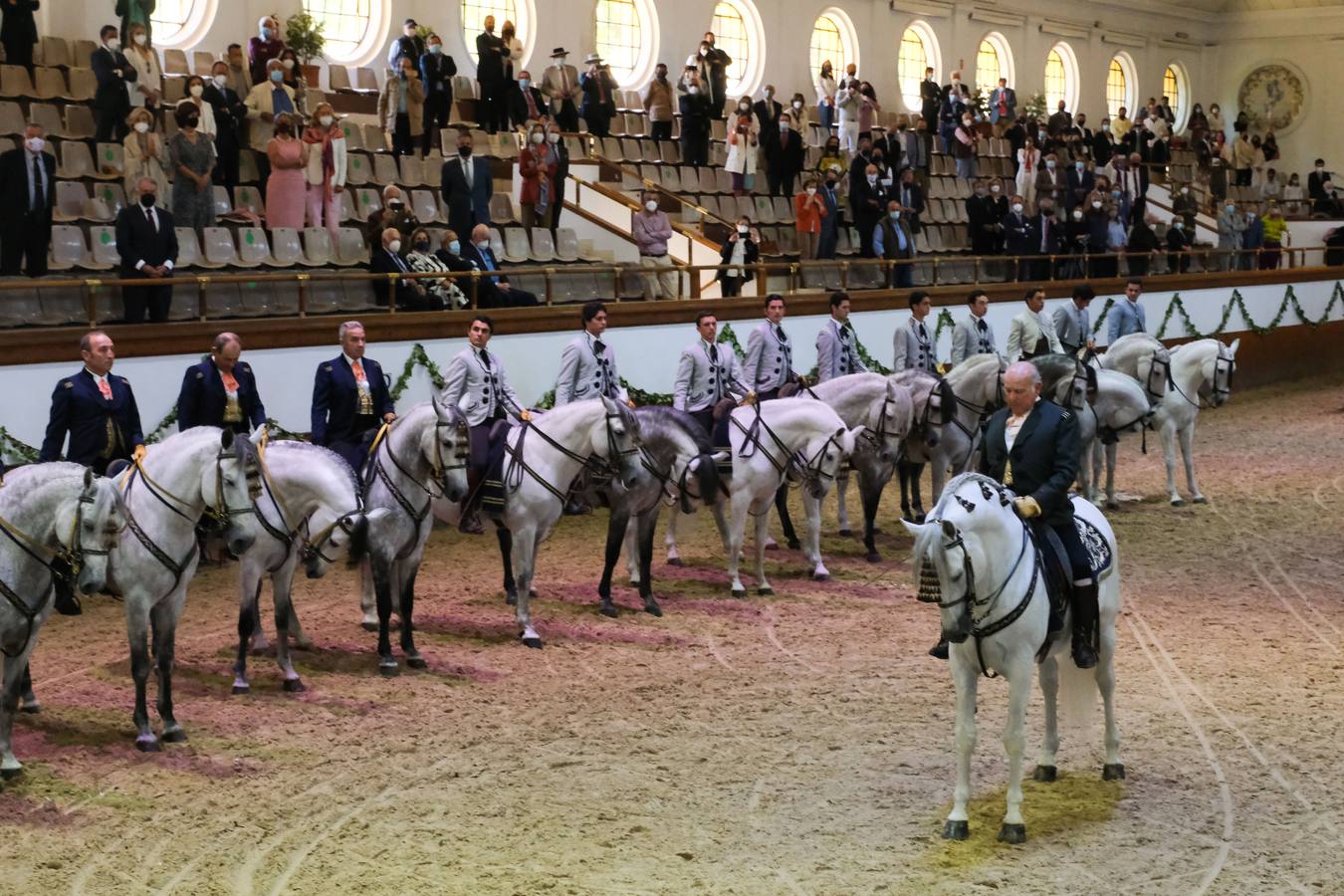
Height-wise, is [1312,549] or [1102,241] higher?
[1102,241]

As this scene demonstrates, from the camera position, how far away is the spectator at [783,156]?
23.9 meters

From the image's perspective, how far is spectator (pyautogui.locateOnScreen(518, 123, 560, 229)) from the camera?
61.1 ft

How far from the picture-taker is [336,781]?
8.15 meters

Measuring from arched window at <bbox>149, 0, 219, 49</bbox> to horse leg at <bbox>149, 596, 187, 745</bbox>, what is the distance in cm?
1402

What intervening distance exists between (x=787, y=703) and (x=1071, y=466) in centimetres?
289

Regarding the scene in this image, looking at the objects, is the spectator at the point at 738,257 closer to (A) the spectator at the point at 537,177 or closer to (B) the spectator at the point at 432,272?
(A) the spectator at the point at 537,177

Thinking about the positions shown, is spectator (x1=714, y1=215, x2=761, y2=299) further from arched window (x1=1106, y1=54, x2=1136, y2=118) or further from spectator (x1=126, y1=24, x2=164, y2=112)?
arched window (x1=1106, y1=54, x2=1136, y2=118)

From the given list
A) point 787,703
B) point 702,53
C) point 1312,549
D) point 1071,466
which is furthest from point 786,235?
point 1071,466

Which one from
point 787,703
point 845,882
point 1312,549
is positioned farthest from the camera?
point 1312,549

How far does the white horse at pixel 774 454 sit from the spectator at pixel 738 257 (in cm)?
599

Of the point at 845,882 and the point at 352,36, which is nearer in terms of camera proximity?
the point at 845,882

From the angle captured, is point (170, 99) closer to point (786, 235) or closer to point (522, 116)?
point (522, 116)

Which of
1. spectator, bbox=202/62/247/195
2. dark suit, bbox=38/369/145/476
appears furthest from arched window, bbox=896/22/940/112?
dark suit, bbox=38/369/145/476

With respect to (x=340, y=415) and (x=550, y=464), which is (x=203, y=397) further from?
(x=550, y=464)
